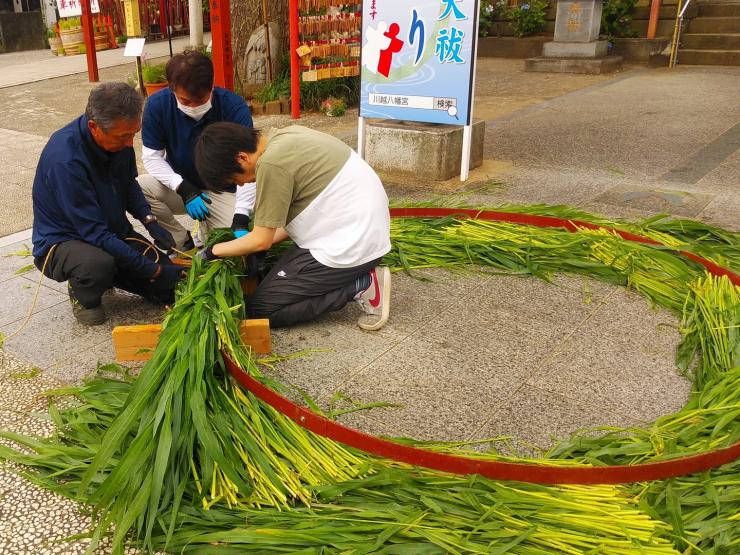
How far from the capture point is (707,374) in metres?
2.65

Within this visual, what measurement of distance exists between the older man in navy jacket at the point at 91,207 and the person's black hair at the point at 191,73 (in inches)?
18.9

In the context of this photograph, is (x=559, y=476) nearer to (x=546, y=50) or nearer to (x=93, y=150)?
(x=93, y=150)

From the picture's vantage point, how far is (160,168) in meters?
3.76

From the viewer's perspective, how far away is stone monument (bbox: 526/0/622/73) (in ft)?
36.9

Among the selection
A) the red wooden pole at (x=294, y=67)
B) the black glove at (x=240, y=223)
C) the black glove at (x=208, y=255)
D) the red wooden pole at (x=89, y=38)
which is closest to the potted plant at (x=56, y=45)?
the red wooden pole at (x=89, y=38)

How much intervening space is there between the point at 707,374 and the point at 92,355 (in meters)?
2.55

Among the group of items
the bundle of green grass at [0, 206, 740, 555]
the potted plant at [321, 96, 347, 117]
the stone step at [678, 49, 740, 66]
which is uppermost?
the stone step at [678, 49, 740, 66]

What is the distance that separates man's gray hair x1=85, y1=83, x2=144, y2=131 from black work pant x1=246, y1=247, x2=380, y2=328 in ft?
3.00

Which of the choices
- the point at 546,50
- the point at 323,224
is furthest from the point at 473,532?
the point at 546,50

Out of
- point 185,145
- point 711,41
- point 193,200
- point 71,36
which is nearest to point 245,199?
point 193,200

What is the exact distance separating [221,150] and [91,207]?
75cm

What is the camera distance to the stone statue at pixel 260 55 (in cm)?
911

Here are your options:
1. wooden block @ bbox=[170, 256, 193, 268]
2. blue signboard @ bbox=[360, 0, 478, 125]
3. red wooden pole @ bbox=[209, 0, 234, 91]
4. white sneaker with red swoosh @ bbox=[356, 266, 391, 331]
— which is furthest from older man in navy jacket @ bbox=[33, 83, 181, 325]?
red wooden pole @ bbox=[209, 0, 234, 91]

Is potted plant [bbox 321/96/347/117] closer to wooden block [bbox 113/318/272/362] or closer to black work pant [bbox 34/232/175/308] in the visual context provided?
black work pant [bbox 34/232/175/308]
